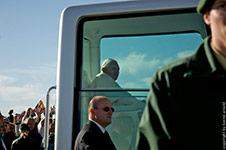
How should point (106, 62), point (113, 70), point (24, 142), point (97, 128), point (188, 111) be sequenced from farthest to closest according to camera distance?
point (24, 142) < point (97, 128) < point (106, 62) < point (113, 70) < point (188, 111)

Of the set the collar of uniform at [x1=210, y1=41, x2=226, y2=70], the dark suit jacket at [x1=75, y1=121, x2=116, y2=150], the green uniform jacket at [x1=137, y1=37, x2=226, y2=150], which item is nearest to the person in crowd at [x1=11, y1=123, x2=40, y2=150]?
the dark suit jacket at [x1=75, y1=121, x2=116, y2=150]

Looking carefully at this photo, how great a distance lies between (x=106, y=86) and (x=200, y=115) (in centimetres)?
185

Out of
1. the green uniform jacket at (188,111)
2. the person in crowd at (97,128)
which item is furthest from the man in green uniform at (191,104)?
the person in crowd at (97,128)

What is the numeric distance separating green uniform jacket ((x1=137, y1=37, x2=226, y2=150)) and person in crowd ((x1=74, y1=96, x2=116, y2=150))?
179cm

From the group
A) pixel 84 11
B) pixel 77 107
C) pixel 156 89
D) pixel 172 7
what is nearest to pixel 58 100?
pixel 77 107

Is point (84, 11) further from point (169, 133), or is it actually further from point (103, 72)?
point (169, 133)

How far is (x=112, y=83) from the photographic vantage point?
2.92 m

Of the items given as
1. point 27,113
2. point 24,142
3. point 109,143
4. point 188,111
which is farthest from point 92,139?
point 27,113

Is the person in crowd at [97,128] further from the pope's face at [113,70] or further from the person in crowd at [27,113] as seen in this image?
the person in crowd at [27,113]

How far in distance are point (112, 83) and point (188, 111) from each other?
1.84 meters

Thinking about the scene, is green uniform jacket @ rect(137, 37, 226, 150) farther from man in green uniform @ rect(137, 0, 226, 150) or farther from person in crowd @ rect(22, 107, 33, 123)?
person in crowd @ rect(22, 107, 33, 123)

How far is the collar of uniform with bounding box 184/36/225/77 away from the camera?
1130mm

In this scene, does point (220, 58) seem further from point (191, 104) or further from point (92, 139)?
point (92, 139)

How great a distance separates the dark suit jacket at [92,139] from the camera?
2896 mm
